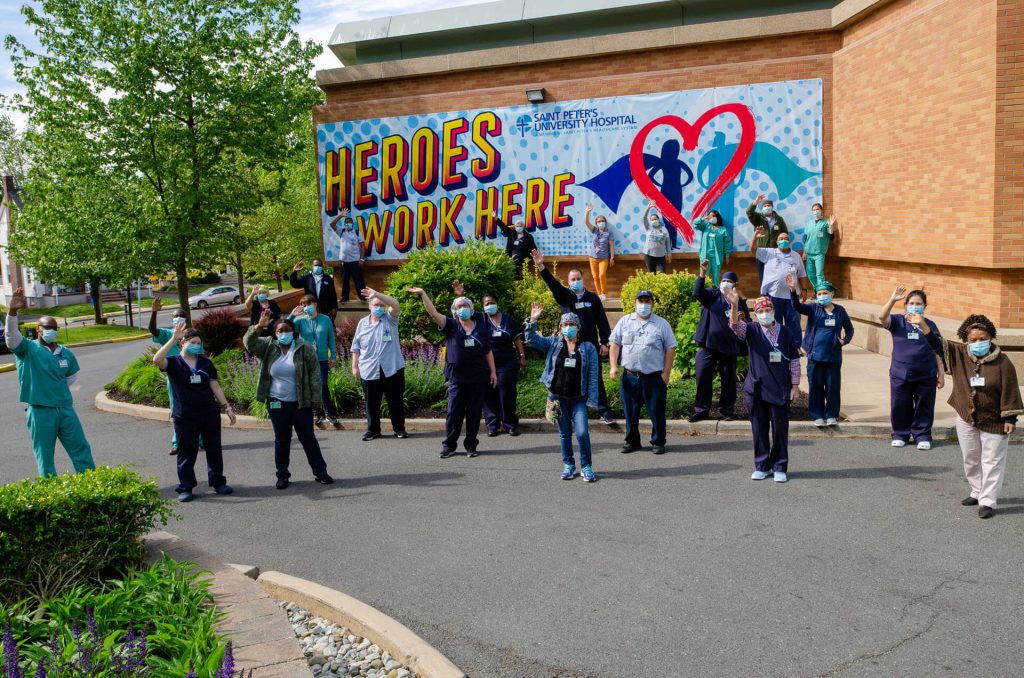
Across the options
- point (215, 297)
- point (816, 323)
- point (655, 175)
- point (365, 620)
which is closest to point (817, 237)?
point (655, 175)

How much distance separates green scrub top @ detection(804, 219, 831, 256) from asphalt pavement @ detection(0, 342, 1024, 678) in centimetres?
808

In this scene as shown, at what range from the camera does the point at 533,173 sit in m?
20.2

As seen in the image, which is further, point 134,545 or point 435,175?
point 435,175

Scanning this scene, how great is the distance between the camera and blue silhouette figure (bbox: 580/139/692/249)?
19141 mm

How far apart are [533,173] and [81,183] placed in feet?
30.7

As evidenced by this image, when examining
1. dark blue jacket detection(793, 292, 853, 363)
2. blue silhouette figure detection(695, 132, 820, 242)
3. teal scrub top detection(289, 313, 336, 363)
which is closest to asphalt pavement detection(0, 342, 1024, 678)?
dark blue jacket detection(793, 292, 853, 363)

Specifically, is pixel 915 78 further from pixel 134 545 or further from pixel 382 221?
pixel 134 545

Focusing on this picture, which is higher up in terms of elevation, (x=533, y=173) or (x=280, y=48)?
(x=280, y=48)

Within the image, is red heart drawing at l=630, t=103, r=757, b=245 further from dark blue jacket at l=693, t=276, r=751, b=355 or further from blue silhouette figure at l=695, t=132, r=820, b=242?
dark blue jacket at l=693, t=276, r=751, b=355

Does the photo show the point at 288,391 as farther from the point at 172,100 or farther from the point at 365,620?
the point at 172,100

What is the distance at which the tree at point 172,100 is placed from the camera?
1816 centimetres

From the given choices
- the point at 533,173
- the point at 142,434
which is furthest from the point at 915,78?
the point at 142,434

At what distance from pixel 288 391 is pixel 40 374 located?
2.50m

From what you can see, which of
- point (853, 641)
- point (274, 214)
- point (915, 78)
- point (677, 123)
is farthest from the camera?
point (274, 214)
